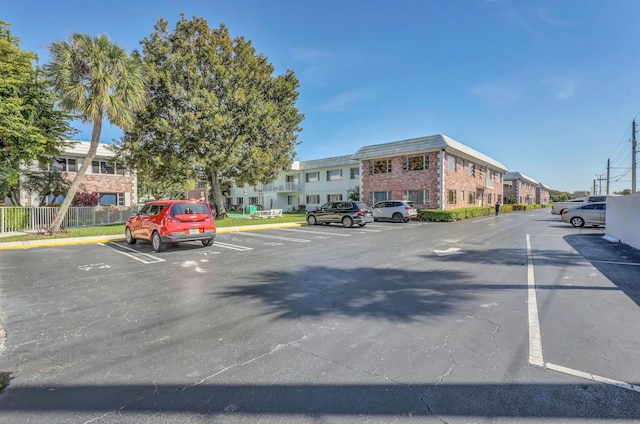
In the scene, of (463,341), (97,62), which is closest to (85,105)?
(97,62)

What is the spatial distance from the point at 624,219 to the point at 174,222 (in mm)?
16782

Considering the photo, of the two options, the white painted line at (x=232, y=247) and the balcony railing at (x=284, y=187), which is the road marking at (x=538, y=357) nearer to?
the white painted line at (x=232, y=247)

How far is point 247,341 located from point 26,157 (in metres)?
18.2

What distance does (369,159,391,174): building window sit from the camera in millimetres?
29639

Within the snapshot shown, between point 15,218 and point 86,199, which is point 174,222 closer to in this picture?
point 15,218

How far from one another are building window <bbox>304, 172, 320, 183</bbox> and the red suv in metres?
29.1

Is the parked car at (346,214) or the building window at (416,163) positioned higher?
the building window at (416,163)

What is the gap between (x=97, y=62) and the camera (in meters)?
14.1

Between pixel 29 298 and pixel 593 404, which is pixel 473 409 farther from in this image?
pixel 29 298

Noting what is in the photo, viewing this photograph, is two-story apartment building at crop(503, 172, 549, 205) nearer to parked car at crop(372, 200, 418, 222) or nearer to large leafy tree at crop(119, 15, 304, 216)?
parked car at crop(372, 200, 418, 222)

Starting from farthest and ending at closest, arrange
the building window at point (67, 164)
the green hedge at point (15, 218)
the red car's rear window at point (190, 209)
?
the building window at point (67, 164) → the green hedge at point (15, 218) → the red car's rear window at point (190, 209)

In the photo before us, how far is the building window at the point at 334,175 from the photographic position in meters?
37.8

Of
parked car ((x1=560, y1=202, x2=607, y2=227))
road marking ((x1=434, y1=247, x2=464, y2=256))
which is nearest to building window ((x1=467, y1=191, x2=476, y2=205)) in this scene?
parked car ((x1=560, y1=202, x2=607, y2=227))

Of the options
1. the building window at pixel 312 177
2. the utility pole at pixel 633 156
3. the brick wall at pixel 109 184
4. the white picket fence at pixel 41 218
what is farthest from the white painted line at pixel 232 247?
the utility pole at pixel 633 156
